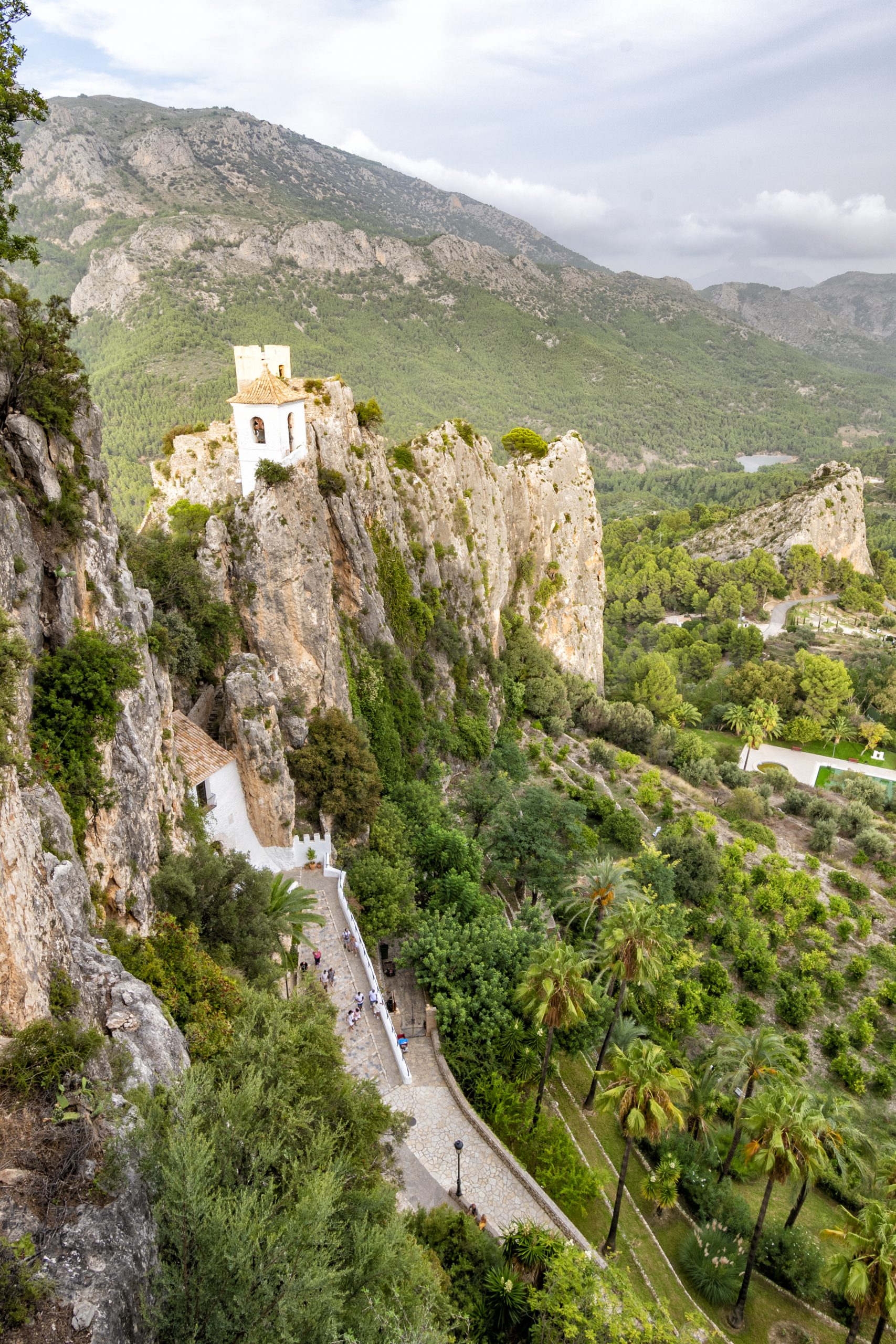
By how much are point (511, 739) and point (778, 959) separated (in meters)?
20.4

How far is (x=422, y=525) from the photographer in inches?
1697

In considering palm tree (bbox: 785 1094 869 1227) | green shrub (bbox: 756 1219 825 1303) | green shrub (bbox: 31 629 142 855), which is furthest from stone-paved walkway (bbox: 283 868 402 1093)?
green shrub (bbox: 756 1219 825 1303)

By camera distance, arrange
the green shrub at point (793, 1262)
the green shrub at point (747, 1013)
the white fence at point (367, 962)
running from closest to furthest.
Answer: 1. the green shrub at point (793, 1262)
2. the white fence at point (367, 962)
3. the green shrub at point (747, 1013)

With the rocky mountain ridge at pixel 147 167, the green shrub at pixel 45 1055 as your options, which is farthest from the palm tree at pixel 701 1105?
the rocky mountain ridge at pixel 147 167

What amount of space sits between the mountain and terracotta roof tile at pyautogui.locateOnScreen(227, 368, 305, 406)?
3689 cm

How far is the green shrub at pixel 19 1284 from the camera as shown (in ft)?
21.3

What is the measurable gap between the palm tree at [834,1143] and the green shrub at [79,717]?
18.2 m

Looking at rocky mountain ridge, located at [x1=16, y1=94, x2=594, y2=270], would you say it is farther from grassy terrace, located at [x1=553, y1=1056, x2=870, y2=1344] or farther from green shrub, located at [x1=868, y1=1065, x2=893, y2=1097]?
green shrub, located at [x1=868, y1=1065, x2=893, y2=1097]

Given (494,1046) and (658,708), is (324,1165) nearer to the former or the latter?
(494,1046)

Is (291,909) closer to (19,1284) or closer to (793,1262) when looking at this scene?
(19,1284)

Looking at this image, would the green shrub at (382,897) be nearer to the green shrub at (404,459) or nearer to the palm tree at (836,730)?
the green shrub at (404,459)

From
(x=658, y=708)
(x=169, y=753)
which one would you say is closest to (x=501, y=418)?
(x=658, y=708)

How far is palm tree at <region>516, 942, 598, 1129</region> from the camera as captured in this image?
722 inches

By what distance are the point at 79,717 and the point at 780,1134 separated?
60.3ft
